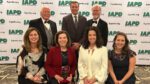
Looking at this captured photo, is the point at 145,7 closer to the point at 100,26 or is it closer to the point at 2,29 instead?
the point at 100,26

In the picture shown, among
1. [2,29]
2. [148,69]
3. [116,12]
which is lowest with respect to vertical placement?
[148,69]

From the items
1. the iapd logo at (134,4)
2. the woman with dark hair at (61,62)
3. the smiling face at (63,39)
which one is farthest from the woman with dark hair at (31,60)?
the iapd logo at (134,4)

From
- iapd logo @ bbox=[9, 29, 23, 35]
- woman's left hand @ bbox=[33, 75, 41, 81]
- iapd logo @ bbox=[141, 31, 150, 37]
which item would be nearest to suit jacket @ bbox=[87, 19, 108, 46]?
woman's left hand @ bbox=[33, 75, 41, 81]

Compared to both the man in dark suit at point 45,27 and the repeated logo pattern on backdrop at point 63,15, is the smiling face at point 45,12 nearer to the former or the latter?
the man in dark suit at point 45,27

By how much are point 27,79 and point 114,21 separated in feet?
11.5

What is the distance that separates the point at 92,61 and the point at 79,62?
188 millimetres

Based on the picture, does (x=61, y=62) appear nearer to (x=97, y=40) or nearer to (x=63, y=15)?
(x=97, y=40)

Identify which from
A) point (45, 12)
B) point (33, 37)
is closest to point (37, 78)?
point (33, 37)

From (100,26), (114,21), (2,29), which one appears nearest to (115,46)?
(100,26)

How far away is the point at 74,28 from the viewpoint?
4.72 metres

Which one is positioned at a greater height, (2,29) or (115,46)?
(115,46)

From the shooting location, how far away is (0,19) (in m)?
6.58

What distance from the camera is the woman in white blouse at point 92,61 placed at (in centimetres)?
373

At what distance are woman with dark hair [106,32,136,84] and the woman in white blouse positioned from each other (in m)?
0.09
